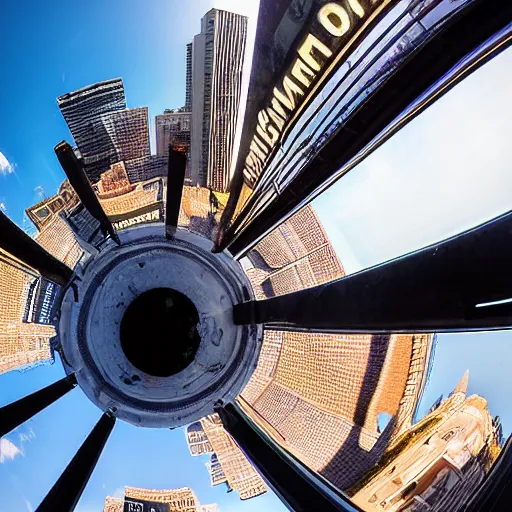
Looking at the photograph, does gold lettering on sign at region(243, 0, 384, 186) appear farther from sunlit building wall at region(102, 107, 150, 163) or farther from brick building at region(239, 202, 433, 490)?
brick building at region(239, 202, 433, 490)

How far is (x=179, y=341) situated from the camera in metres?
7.41

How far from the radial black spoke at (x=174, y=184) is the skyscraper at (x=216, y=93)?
0.34 meters

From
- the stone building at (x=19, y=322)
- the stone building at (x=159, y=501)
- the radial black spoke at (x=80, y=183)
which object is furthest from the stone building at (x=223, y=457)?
the radial black spoke at (x=80, y=183)

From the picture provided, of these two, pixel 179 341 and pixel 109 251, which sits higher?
pixel 109 251

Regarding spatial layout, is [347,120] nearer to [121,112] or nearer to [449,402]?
[121,112]

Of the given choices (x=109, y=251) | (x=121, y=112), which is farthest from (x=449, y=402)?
(x=121, y=112)

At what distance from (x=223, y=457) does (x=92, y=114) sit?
18.2 feet

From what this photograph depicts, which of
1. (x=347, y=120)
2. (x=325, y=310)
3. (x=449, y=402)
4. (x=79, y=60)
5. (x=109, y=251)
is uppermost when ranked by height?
(x=79, y=60)

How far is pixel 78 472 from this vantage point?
5938 mm

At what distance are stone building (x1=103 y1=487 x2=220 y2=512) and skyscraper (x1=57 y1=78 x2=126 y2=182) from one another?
4.94 meters

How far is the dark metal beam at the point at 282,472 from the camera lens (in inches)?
206

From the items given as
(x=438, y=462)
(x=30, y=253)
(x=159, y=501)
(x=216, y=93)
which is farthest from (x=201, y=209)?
(x=438, y=462)

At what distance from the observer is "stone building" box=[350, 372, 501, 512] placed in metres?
4.94

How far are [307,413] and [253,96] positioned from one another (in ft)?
18.7
